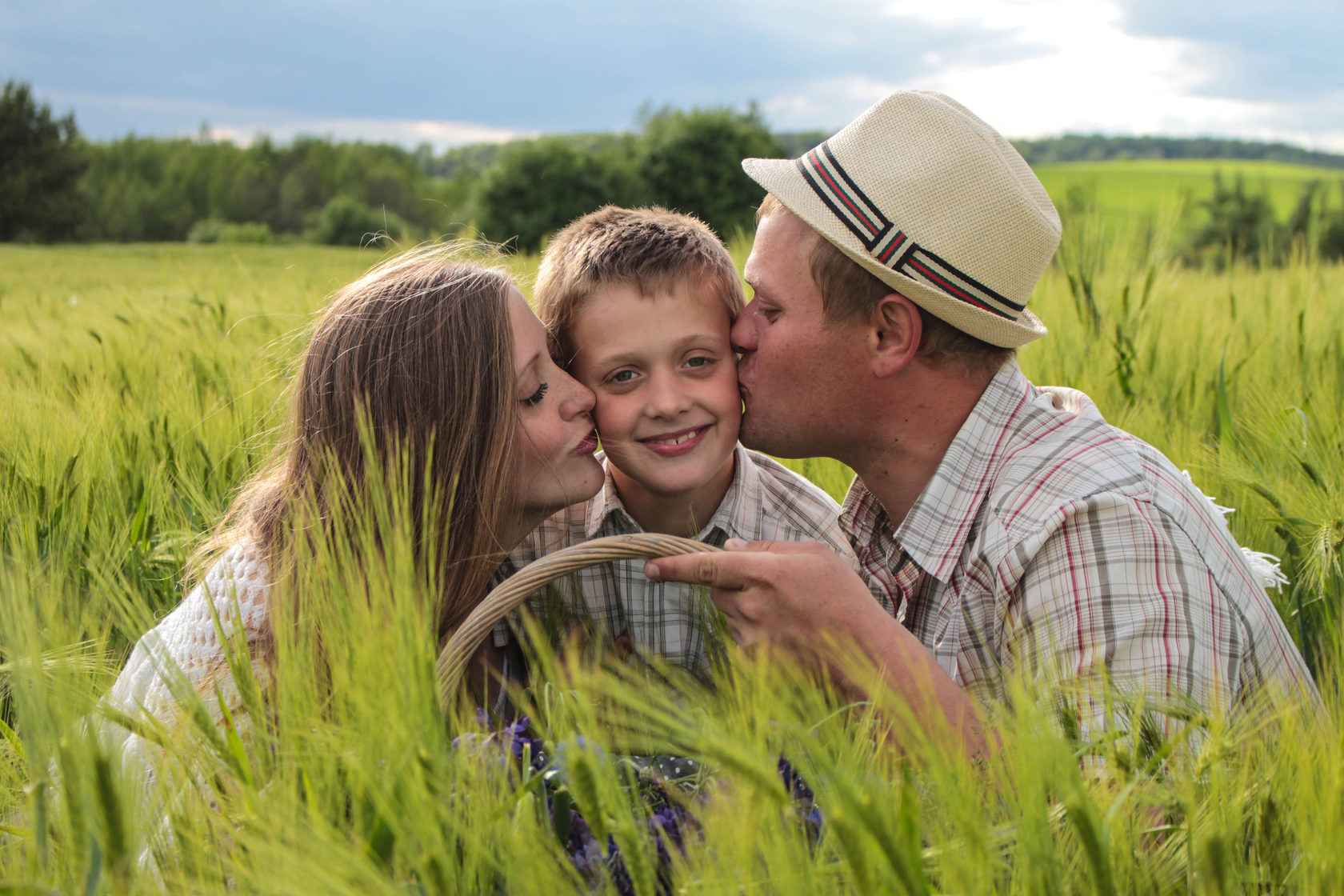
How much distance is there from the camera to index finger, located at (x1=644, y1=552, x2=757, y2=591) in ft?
4.67

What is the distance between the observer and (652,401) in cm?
187

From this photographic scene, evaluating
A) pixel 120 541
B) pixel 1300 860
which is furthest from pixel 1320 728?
pixel 120 541

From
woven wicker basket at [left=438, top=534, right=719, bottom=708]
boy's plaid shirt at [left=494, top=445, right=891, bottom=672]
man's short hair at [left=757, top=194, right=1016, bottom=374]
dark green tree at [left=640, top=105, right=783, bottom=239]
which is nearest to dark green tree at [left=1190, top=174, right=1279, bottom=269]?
dark green tree at [left=640, top=105, right=783, bottom=239]

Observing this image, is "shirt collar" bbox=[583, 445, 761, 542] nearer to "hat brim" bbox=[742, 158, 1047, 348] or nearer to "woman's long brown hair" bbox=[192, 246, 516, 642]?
"woman's long brown hair" bbox=[192, 246, 516, 642]

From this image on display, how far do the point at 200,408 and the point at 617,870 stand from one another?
7.29 ft

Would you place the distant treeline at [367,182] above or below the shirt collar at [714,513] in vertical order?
above

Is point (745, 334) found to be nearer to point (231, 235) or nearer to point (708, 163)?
point (708, 163)

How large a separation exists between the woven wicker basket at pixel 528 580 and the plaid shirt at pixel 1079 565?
0.50 m

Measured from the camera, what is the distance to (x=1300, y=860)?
76 cm

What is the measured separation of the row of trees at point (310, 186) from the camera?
32.8m

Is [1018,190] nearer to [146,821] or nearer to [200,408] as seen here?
[146,821]

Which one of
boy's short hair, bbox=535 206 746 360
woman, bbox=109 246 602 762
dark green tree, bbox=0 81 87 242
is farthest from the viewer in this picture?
dark green tree, bbox=0 81 87 242

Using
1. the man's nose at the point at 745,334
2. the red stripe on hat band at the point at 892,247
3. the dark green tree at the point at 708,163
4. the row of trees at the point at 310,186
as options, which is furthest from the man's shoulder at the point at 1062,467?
the dark green tree at the point at 708,163

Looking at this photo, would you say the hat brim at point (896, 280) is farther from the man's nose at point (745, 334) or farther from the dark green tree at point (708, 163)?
the dark green tree at point (708, 163)
